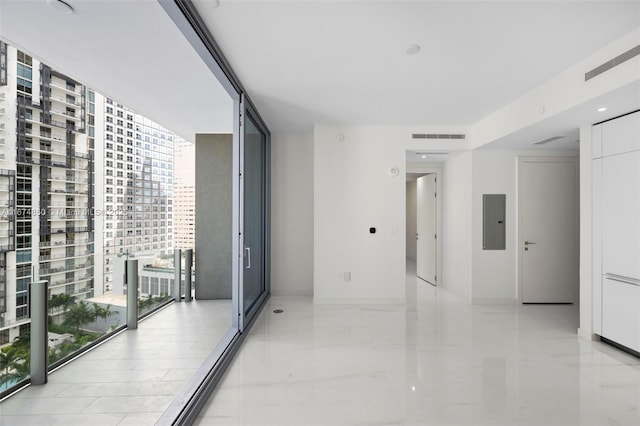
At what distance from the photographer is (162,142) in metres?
3.77

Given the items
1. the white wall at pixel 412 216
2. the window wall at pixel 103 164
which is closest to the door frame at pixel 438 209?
the white wall at pixel 412 216

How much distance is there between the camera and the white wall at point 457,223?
503 centimetres

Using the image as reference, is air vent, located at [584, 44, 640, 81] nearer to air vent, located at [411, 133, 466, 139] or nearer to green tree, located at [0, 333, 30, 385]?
air vent, located at [411, 133, 466, 139]

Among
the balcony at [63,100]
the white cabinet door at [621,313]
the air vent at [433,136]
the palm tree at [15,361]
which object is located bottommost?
the white cabinet door at [621,313]

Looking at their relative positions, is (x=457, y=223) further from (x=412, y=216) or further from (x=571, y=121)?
(x=412, y=216)

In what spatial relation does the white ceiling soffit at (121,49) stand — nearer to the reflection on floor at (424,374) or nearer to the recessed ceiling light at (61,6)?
the recessed ceiling light at (61,6)

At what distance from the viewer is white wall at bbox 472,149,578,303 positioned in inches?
193

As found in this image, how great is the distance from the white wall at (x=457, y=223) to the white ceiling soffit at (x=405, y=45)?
1512 millimetres

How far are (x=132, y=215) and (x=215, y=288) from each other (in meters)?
2.69

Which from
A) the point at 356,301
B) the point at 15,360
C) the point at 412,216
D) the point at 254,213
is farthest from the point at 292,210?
the point at 412,216

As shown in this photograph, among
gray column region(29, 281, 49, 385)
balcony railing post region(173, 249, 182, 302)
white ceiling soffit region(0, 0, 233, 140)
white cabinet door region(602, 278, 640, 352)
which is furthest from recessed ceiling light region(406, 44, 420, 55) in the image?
balcony railing post region(173, 249, 182, 302)

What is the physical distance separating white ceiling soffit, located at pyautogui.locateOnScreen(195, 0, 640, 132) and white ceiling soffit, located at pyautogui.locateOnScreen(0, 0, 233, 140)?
385 millimetres

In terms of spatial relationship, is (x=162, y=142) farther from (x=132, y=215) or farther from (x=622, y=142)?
(x=622, y=142)

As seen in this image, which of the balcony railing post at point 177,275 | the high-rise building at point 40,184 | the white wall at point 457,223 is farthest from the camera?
the white wall at point 457,223
